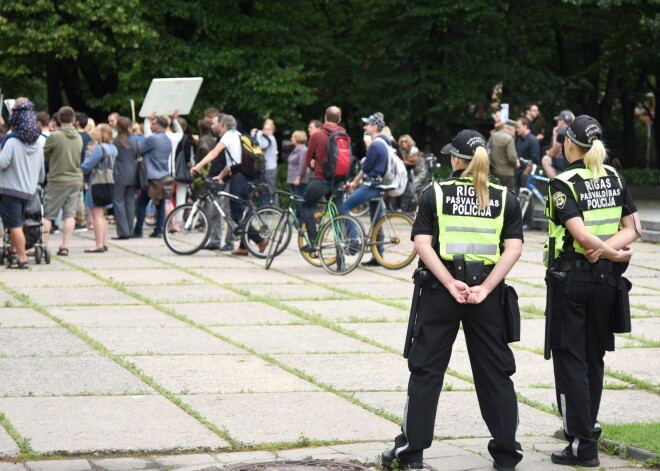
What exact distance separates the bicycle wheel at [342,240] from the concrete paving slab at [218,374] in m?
5.18

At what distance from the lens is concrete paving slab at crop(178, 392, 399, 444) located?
6.28 metres

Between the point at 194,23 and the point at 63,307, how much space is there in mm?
18562

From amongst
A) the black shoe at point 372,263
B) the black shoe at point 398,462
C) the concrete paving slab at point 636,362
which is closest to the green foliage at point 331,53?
the black shoe at point 372,263

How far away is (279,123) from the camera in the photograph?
27297 millimetres

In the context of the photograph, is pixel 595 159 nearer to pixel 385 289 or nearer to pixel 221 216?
pixel 385 289

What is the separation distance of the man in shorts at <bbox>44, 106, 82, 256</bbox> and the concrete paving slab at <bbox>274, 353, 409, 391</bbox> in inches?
288

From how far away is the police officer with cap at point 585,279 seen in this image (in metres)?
5.83

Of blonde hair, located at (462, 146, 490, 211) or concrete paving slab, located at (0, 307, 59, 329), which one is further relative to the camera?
concrete paving slab, located at (0, 307, 59, 329)

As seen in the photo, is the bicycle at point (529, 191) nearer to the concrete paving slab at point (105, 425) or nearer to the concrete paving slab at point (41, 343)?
the concrete paving slab at point (41, 343)

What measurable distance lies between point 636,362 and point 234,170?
8020 mm

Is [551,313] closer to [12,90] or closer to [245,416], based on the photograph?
[245,416]

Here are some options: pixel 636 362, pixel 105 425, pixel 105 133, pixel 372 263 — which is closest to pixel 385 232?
pixel 372 263

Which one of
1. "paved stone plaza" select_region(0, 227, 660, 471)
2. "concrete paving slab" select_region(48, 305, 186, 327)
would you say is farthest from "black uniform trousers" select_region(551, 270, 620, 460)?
"concrete paving slab" select_region(48, 305, 186, 327)

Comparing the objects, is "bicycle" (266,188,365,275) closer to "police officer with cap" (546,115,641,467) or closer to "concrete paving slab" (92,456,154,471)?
"police officer with cap" (546,115,641,467)
